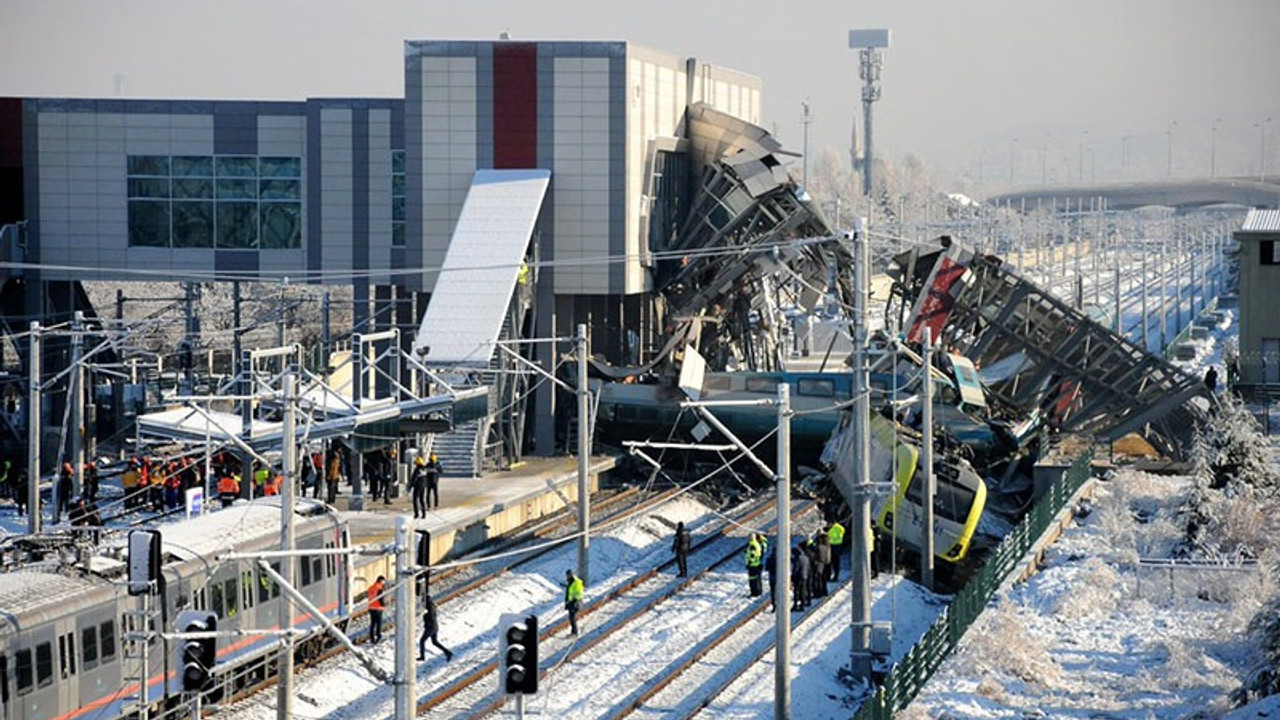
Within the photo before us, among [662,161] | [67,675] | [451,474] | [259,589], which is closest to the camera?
[67,675]

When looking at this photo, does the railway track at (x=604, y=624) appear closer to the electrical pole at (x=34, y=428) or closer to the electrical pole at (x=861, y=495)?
the electrical pole at (x=861, y=495)

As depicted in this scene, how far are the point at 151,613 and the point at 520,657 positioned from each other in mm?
8963

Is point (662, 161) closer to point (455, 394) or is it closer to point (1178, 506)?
point (455, 394)

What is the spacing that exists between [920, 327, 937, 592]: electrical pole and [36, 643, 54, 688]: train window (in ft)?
56.3

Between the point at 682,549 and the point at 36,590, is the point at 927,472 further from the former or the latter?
the point at 36,590

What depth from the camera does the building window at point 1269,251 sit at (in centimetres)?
6288

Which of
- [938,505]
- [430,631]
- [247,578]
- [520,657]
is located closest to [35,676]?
[247,578]

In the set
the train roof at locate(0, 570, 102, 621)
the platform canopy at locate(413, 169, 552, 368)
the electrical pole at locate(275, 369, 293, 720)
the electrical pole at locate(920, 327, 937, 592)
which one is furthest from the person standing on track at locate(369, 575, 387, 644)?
the platform canopy at locate(413, 169, 552, 368)

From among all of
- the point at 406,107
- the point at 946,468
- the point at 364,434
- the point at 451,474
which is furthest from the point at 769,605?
the point at 406,107

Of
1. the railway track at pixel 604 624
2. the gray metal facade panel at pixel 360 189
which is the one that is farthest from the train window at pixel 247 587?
the gray metal facade panel at pixel 360 189

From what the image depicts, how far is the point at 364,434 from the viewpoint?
44.8 meters

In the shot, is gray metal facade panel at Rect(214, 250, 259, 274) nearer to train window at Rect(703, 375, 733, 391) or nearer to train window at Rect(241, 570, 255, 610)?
train window at Rect(703, 375, 733, 391)

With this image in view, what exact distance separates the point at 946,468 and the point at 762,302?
77.4ft

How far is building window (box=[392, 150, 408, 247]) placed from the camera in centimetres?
6256
